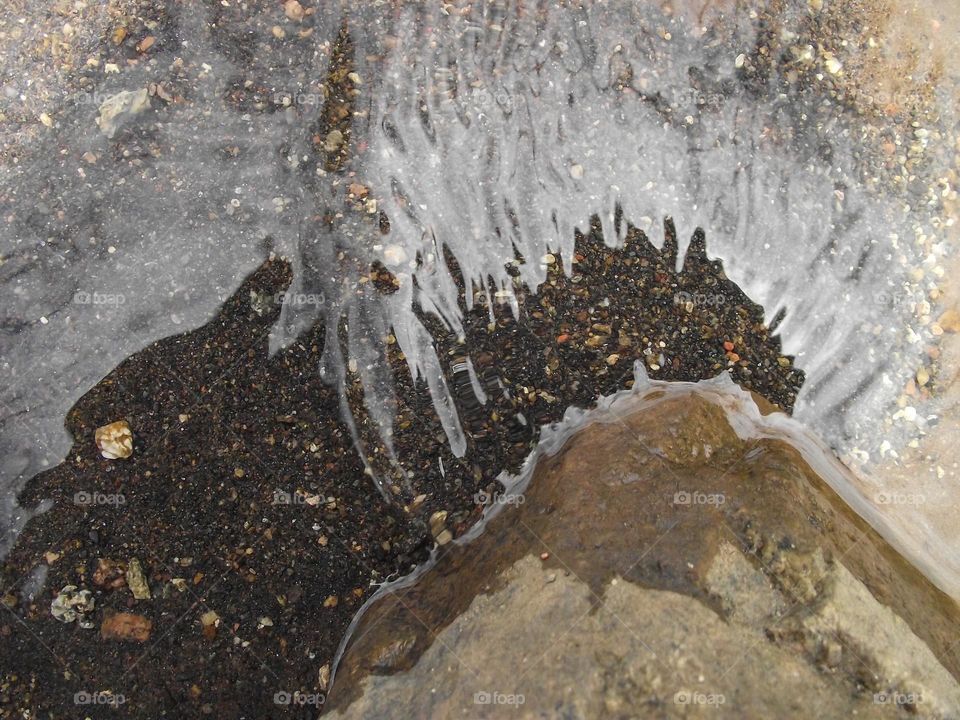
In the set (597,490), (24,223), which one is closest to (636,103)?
(597,490)

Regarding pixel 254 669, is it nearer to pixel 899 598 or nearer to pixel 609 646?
pixel 609 646

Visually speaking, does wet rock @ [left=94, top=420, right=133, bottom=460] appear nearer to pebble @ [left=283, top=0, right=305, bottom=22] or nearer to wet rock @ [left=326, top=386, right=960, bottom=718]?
wet rock @ [left=326, top=386, right=960, bottom=718]

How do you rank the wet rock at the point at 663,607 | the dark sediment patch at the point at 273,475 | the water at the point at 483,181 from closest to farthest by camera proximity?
the wet rock at the point at 663,607 < the dark sediment patch at the point at 273,475 < the water at the point at 483,181

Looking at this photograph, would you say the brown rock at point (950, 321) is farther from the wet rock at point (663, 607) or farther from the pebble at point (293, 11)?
the pebble at point (293, 11)

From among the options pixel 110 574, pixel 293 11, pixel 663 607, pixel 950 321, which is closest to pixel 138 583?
pixel 110 574

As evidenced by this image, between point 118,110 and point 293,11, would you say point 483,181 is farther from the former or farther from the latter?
point 118,110

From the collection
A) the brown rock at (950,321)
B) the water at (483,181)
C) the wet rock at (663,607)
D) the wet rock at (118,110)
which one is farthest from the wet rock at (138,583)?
the brown rock at (950,321)
